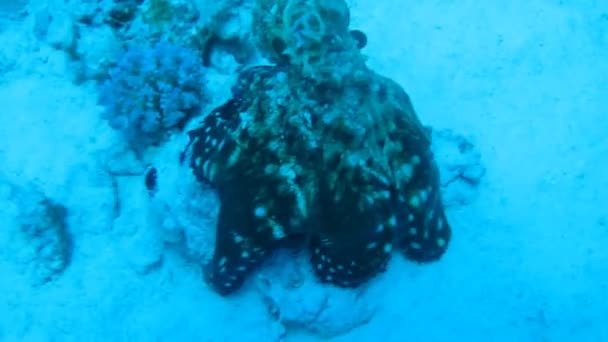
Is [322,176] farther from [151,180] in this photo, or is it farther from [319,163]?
[151,180]

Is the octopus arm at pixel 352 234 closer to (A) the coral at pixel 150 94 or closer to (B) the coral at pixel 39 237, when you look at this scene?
(A) the coral at pixel 150 94

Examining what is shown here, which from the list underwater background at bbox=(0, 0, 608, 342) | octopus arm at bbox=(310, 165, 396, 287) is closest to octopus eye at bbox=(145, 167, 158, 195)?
underwater background at bbox=(0, 0, 608, 342)

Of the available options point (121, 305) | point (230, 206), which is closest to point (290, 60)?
point (230, 206)

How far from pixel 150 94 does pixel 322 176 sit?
1982 mm

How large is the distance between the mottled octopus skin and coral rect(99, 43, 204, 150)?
0.82 metres

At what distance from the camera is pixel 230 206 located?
3328mm

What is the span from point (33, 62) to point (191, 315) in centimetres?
363

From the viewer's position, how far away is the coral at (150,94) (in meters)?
4.19

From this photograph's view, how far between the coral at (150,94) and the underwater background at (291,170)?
18 millimetres

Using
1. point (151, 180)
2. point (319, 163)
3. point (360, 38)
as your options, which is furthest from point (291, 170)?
point (360, 38)

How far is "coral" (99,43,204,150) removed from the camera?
419cm

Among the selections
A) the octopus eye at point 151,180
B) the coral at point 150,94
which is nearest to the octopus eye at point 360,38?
the coral at point 150,94

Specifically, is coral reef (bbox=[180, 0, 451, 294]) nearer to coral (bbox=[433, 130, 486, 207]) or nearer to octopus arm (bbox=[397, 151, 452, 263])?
octopus arm (bbox=[397, 151, 452, 263])

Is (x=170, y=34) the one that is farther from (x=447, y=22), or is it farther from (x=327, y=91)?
(x=447, y=22)
